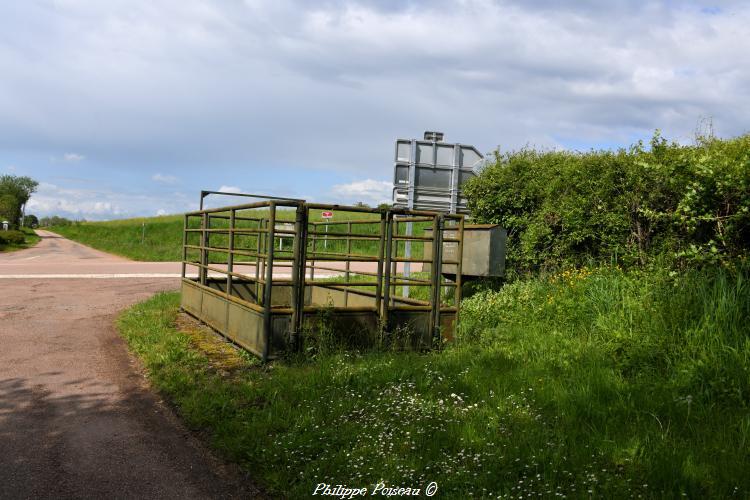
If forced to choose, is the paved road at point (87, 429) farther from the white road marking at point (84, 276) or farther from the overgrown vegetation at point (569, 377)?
the white road marking at point (84, 276)

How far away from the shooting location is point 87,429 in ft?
16.6

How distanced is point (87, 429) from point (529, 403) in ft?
12.3

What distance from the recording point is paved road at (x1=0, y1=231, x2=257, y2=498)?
4000 millimetres

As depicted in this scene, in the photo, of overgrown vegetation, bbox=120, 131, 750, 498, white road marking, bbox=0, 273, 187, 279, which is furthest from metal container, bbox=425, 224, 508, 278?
white road marking, bbox=0, 273, 187, 279

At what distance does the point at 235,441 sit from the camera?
4.64 metres

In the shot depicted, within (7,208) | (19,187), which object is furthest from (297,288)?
(19,187)

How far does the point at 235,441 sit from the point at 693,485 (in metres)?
3.17

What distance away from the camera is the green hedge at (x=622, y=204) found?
22.5 ft

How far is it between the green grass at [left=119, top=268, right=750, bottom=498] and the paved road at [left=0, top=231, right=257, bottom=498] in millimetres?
265


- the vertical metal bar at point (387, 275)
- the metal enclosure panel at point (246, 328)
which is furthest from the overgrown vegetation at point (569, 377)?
the vertical metal bar at point (387, 275)

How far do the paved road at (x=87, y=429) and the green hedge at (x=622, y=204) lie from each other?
5.65 m

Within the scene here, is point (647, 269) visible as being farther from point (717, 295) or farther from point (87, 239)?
point (87, 239)

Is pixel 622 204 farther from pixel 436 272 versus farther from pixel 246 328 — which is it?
pixel 246 328

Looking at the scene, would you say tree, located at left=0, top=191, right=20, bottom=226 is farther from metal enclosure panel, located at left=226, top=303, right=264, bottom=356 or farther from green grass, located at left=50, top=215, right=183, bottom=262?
metal enclosure panel, located at left=226, top=303, right=264, bottom=356
